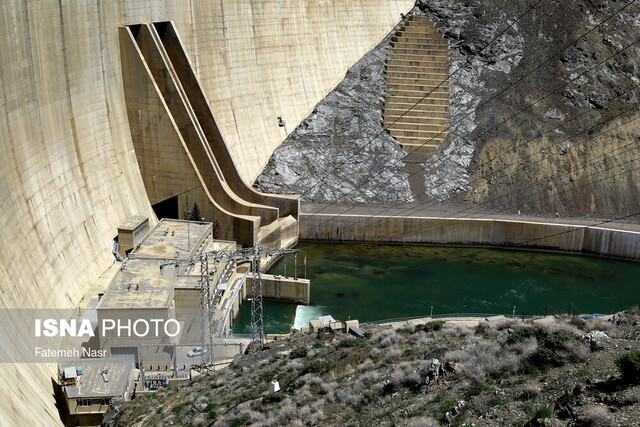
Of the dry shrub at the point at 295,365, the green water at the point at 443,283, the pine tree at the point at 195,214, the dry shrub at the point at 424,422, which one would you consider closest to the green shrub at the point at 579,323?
the dry shrub at the point at 424,422

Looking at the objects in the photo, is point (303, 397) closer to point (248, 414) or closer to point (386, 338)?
point (248, 414)

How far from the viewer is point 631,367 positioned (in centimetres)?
1346

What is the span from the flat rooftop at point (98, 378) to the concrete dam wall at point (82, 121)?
74 cm

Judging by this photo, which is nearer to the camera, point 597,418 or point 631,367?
point 597,418

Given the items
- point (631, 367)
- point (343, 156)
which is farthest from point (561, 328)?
point (343, 156)

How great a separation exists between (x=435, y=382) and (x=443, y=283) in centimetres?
2206

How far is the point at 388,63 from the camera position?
53.4 metres

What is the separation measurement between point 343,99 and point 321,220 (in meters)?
12.0

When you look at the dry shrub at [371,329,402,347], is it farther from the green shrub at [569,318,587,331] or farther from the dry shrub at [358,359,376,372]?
the green shrub at [569,318,587,331]

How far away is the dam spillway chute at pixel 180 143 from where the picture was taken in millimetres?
34719

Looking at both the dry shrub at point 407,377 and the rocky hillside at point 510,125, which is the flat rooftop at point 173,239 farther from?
the dry shrub at point 407,377

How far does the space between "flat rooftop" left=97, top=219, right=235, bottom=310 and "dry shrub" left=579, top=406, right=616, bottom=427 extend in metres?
17.3

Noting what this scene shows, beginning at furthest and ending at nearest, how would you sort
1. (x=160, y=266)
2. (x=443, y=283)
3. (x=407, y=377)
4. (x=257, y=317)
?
1. (x=443, y=283)
2. (x=257, y=317)
3. (x=160, y=266)
4. (x=407, y=377)

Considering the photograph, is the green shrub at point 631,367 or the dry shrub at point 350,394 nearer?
the green shrub at point 631,367
